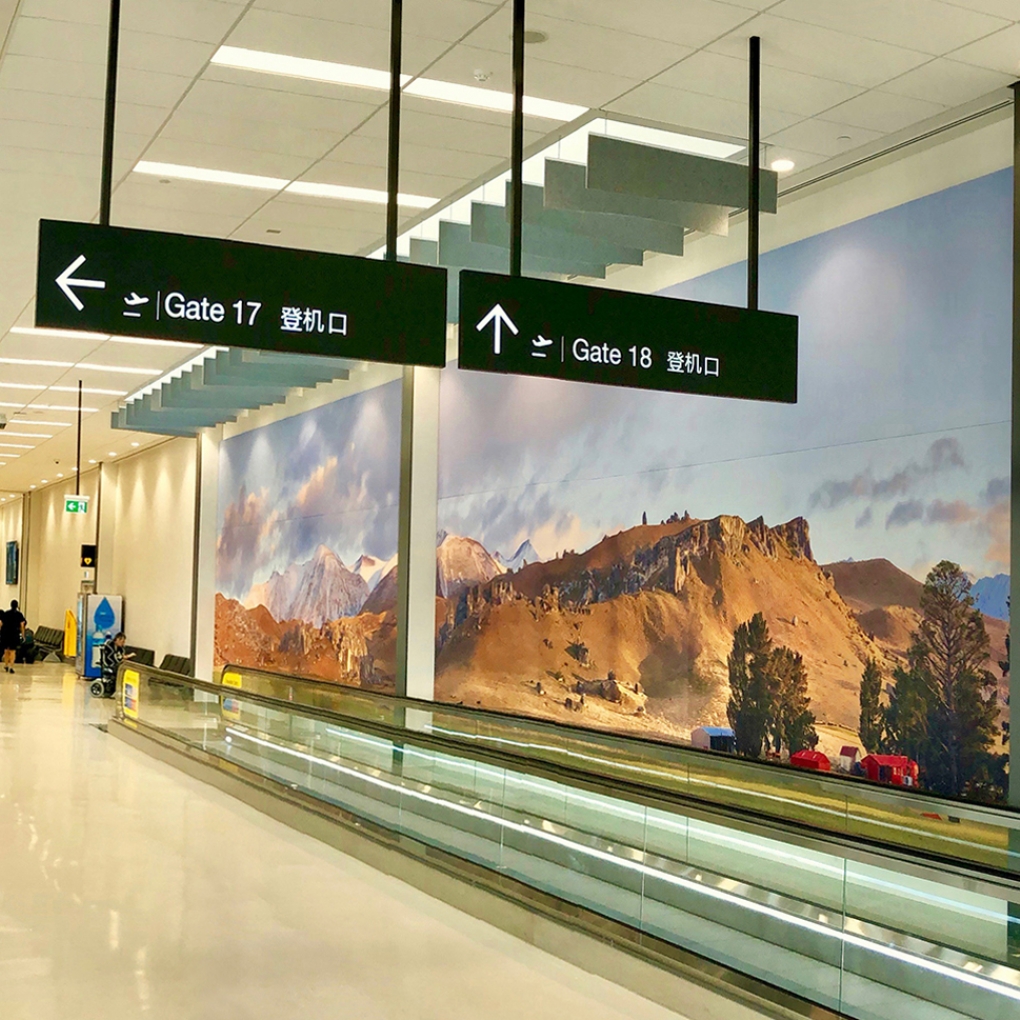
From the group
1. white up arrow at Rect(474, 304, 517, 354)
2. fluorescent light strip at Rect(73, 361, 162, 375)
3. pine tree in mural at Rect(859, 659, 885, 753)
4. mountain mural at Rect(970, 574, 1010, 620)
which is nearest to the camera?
white up arrow at Rect(474, 304, 517, 354)

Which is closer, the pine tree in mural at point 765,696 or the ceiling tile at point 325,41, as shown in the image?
the ceiling tile at point 325,41

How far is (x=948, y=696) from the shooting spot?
7883 mm

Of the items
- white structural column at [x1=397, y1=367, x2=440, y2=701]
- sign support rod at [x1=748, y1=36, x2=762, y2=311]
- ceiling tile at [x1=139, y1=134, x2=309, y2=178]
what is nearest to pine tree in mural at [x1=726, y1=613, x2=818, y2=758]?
Answer: sign support rod at [x1=748, y1=36, x2=762, y2=311]

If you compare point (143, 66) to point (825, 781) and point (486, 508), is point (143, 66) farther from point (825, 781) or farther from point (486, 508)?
point (486, 508)

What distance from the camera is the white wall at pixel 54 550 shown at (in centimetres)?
3244

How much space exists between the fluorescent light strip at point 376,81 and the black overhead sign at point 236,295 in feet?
6.26

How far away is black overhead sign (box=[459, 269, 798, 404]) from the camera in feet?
19.5

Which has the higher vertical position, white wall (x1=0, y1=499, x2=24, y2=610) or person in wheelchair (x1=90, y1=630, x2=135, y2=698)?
white wall (x1=0, y1=499, x2=24, y2=610)

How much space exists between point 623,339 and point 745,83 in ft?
7.08

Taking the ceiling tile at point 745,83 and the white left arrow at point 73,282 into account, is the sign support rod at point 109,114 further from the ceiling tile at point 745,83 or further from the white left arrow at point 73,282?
the ceiling tile at point 745,83

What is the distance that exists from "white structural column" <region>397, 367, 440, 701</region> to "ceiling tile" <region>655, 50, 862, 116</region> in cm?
711

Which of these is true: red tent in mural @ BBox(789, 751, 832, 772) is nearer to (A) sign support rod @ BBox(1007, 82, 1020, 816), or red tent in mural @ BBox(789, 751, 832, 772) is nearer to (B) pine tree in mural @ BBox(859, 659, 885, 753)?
(B) pine tree in mural @ BBox(859, 659, 885, 753)

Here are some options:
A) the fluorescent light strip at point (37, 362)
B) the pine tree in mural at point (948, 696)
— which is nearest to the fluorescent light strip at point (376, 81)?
the pine tree in mural at point (948, 696)

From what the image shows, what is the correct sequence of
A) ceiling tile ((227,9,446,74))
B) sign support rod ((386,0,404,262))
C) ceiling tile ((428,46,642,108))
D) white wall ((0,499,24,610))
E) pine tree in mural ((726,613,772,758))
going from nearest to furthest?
sign support rod ((386,0,404,262)) → ceiling tile ((227,9,446,74)) → ceiling tile ((428,46,642,108)) → pine tree in mural ((726,613,772,758)) → white wall ((0,499,24,610))
